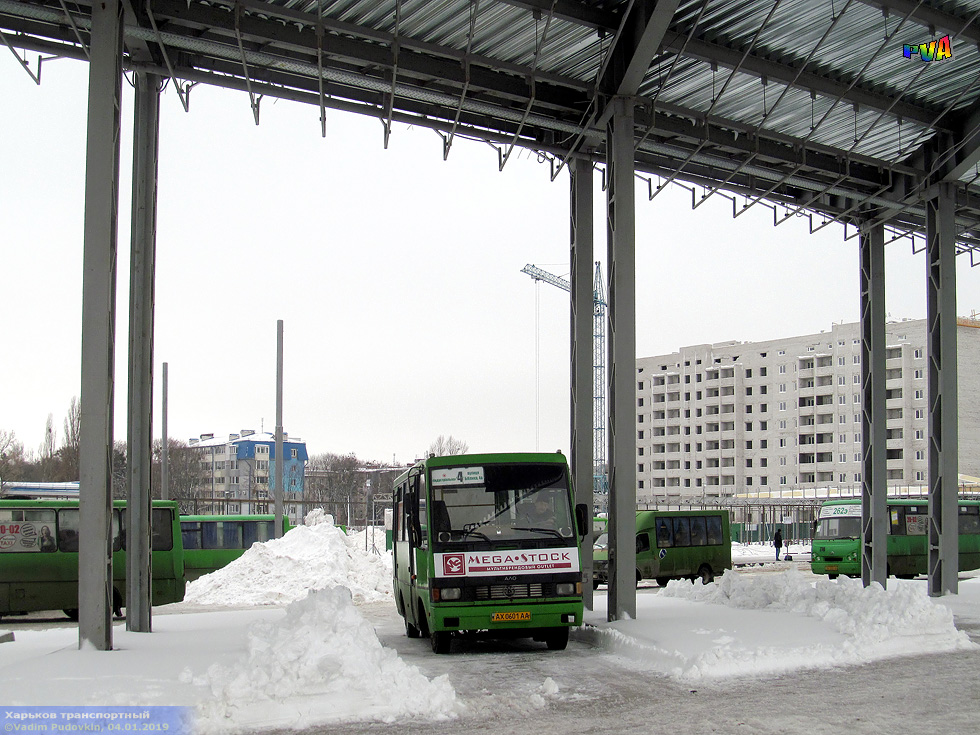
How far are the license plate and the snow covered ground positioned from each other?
541mm

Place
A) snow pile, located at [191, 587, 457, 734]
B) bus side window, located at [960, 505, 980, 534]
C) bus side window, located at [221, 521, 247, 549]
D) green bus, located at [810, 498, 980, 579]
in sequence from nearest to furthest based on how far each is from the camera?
snow pile, located at [191, 587, 457, 734], green bus, located at [810, 498, 980, 579], bus side window, located at [221, 521, 247, 549], bus side window, located at [960, 505, 980, 534]

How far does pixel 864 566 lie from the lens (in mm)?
23453

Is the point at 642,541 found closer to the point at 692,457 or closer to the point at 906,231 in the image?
the point at 906,231

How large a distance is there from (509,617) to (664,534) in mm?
17239

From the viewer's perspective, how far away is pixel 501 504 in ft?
43.8

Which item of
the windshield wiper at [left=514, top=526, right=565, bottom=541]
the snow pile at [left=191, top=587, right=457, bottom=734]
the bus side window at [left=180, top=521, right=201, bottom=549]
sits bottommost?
the bus side window at [left=180, top=521, right=201, bottom=549]

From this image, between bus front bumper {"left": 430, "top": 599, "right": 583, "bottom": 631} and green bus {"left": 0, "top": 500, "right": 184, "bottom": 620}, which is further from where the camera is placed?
green bus {"left": 0, "top": 500, "right": 184, "bottom": 620}

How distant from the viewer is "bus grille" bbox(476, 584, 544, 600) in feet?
42.4

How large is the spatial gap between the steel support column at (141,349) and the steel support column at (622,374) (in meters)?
7.35

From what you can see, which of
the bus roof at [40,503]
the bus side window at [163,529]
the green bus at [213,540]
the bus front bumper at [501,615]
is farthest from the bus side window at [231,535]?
the bus front bumper at [501,615]

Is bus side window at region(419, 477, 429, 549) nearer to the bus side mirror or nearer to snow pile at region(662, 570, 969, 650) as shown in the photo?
the bus side mirror

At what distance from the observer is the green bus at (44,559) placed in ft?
69.8

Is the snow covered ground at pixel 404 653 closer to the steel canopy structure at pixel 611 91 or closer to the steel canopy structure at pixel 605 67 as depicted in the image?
the steel canopy structure at pixel 611 91

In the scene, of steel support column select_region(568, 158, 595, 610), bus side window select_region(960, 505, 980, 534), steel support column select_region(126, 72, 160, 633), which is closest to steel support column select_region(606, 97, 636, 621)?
steel support column select_region(568, 158, 595, 610)
